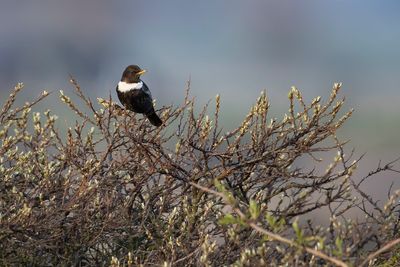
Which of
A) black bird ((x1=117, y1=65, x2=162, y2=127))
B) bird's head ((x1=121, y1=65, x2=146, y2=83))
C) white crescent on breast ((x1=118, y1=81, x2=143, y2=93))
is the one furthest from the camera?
bird's head ((x1=121, y1=65, x2=146, y2=83))

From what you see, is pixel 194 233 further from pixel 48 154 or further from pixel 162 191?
pixel 48 154

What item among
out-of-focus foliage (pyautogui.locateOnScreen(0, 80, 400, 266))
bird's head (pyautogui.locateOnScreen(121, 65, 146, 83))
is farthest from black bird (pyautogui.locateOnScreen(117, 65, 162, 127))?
out-of-focus foliage (pyautogui.locateOnScreen(0, 80, 400, 266))

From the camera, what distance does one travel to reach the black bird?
37.4ft

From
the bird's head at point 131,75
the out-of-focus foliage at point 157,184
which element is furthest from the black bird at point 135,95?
the out-of-focus foliage at point 157,184

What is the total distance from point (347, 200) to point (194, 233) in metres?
1.59

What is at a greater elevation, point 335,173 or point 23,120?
point 23,120

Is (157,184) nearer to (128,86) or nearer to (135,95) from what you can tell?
(135,95)

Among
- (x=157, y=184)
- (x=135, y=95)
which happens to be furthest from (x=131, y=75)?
(x=157, y=184)

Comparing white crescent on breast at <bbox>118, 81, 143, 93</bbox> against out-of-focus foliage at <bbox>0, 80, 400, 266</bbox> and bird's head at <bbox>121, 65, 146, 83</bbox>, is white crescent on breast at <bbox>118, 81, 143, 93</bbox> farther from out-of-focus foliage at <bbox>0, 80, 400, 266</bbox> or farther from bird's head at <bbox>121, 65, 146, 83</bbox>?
out-of-focus foliage at <bbox>0, 80, 400, 266</bbox>

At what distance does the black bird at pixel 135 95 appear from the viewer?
37.4 feet

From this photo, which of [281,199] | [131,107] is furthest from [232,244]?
[131,107]

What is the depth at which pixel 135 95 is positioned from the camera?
11.5 meters

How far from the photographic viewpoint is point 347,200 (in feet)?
25.4

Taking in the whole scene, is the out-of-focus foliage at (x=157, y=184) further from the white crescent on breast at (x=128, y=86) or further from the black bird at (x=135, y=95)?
the white crescent on breast at (x=128, y=86)
